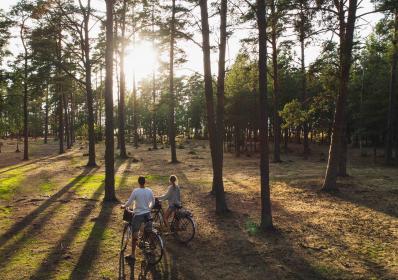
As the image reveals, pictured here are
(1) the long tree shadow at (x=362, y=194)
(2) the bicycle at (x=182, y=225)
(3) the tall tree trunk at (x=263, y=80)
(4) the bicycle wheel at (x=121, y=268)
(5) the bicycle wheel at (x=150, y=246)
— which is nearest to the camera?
(4) the bicycle wheel at (x=121, y=268)

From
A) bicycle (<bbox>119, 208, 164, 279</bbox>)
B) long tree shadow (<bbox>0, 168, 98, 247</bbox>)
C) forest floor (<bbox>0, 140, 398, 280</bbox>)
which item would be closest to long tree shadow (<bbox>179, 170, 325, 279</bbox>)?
forest floor (<bbox>0, 140, 398, 280</bbox>)

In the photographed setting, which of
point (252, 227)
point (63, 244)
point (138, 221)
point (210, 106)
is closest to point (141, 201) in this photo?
point (138, 221)

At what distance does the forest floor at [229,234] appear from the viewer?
9.26m

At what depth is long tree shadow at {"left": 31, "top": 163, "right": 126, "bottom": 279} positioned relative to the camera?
9000 millimetres

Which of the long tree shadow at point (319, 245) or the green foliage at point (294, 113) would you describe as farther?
the green foliage at point (294, 113)

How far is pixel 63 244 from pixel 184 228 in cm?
352

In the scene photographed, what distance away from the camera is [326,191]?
18.7 metres

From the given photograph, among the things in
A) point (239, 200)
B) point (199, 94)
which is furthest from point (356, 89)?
point (199, 94)

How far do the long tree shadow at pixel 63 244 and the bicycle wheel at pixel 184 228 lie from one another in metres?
3.13

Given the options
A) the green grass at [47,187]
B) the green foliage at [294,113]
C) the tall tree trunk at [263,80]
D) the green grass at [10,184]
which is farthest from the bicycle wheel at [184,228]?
the green grass at [47,187]

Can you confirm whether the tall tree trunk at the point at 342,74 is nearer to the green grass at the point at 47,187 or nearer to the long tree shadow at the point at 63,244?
the long tree shadow at the point at 63,244

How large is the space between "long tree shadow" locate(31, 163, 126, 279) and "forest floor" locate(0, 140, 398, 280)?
27 millimetres

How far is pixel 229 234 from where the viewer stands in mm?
12273

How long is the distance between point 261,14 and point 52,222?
997 cm
